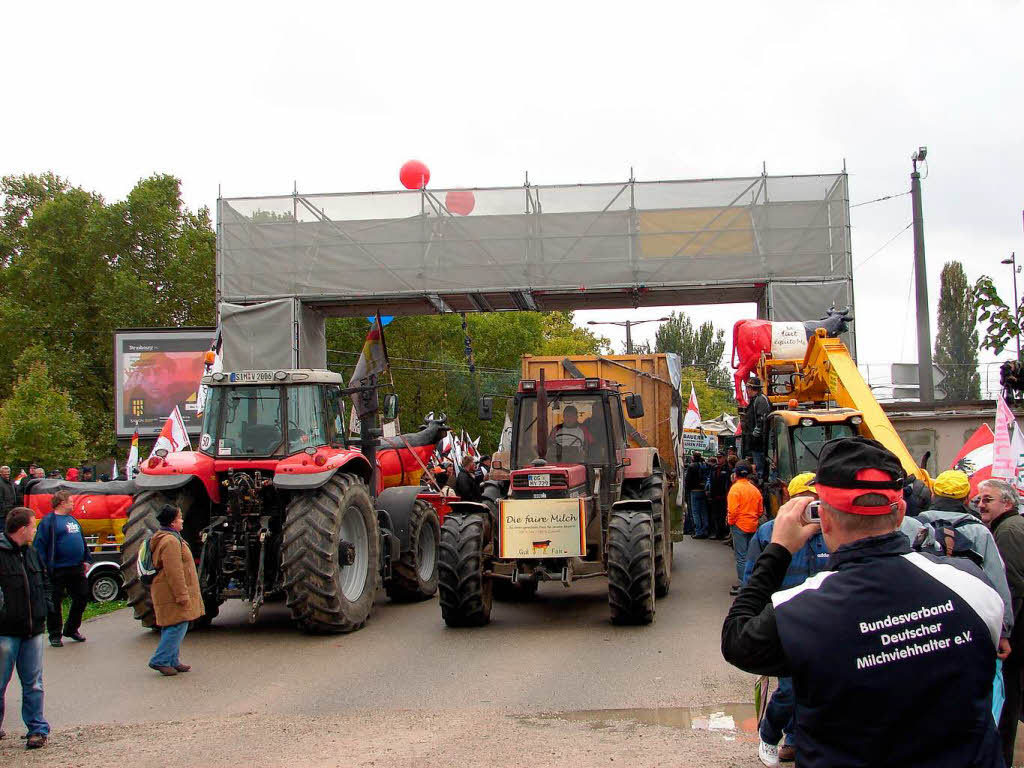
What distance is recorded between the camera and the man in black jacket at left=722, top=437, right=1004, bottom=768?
263 centimetres

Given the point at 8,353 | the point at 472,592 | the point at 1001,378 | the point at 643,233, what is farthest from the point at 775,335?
the point at 8,353

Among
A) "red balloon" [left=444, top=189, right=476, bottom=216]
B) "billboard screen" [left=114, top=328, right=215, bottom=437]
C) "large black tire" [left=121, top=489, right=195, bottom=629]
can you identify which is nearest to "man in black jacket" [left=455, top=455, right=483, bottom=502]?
"red balloon" [left=444, top=189, right=476, bottom=216]

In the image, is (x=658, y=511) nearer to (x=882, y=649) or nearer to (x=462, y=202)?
(x=462, y=202)

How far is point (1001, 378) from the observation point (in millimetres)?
10734

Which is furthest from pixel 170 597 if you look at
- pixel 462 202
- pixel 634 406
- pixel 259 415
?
pixel 462 202

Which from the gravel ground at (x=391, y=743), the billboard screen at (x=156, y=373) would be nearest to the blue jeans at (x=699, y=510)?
the billboard screen at (x=156, y=373)

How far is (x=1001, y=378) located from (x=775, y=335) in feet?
19.5

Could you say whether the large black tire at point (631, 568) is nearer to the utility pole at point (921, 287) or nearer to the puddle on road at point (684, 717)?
the puddle on road at point (684, 717)

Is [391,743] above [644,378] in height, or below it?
below

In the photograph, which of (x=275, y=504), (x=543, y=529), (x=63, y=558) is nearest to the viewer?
(x=543, y=529)

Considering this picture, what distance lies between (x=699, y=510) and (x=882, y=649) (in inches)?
802

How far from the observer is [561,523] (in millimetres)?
10977

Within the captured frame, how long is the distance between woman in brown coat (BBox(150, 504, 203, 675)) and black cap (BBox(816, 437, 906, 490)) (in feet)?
24.5

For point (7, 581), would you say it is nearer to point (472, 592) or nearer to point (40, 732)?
point (40, 732)
